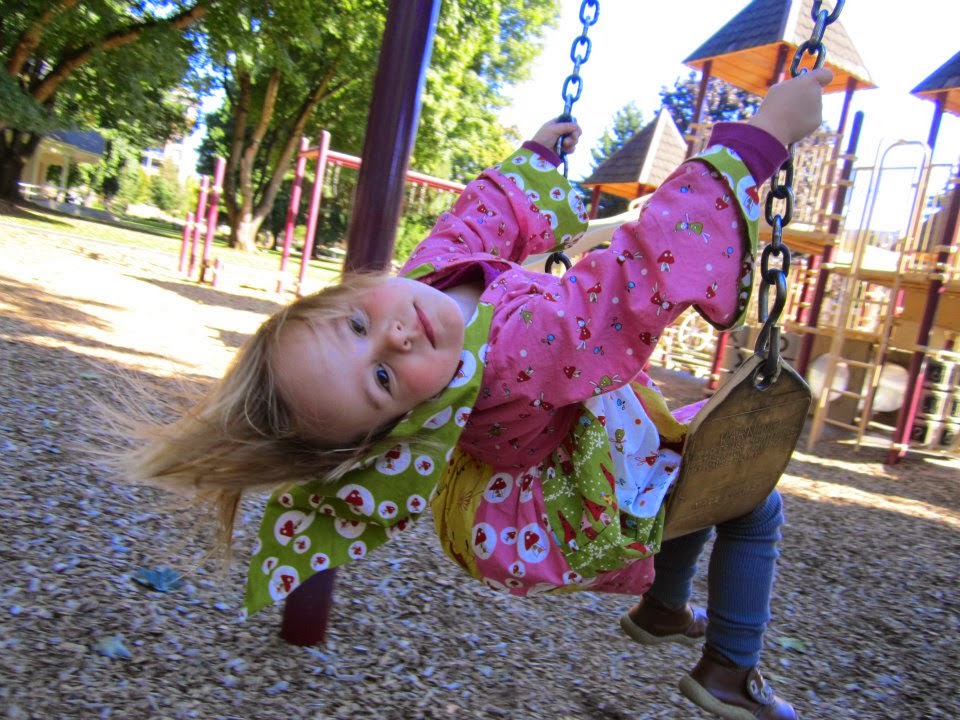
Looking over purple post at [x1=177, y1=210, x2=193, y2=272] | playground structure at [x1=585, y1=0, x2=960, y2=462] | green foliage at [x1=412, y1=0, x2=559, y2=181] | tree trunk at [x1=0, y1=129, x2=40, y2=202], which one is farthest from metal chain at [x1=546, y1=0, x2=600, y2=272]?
tree trunk at [x1=0, y1=129, x2=40, y2=202]

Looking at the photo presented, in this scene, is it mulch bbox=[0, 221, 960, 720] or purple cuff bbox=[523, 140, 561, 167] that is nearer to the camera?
mulch bbox=[0, 221, 960, 720]

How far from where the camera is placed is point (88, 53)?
16.7m

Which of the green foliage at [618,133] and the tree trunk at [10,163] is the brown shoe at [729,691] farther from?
the green foliage at [618,133]

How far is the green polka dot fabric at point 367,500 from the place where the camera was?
1627 millimetres

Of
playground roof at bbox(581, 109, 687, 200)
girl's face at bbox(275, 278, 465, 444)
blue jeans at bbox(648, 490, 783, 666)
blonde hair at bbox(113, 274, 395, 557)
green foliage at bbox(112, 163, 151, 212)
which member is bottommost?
blue jeans at bbox(648, 490, 783, 666)

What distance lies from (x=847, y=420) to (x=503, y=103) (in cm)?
2015

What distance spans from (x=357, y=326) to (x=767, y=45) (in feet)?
25.8

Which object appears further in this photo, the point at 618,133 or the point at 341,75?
the point at 618,133

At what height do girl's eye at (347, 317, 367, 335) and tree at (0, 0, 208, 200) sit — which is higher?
tree at (0, 0, 208, 200)

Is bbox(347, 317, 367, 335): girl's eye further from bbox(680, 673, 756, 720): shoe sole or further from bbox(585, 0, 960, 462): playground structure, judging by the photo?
bbox(585, 0, 960, 462): playground structure

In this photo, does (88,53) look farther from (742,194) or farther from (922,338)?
(742,194)

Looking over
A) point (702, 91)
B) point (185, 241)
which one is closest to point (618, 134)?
point (185, 241)

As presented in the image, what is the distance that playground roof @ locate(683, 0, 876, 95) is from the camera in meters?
8.10

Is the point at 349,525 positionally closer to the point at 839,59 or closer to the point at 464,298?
the point at 464,298
